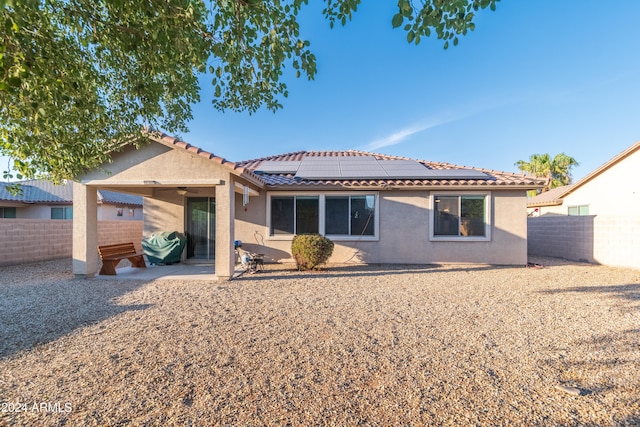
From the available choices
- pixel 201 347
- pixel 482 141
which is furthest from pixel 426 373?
pixel 482 141

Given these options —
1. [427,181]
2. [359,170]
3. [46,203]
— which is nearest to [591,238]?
[427,181]

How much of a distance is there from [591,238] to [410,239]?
26.0 ft

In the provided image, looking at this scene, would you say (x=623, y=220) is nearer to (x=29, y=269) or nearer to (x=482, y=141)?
(x=482, y=141)

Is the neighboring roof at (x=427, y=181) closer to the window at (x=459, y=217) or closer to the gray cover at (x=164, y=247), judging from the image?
the window at (x=459, y=217)

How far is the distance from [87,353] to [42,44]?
4204 mm

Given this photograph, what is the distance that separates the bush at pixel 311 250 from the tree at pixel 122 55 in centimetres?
492

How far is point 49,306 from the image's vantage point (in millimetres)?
5684

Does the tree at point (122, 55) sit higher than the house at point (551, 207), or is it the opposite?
the tree at point (122, 55)

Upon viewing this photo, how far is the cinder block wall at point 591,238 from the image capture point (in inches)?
401

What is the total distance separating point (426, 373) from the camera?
3.24 meters

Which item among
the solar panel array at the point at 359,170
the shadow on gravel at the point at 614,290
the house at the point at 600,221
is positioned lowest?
the shadow on gravel at the point at 614,290

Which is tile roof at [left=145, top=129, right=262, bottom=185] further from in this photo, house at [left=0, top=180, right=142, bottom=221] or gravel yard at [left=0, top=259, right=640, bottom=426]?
house at [left=0, top=180, right=142, bottom=221]

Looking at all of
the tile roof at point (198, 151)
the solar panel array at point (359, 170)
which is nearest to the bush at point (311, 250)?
the solar panel array at point (359, 170)

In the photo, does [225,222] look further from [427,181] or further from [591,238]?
[591,238]
